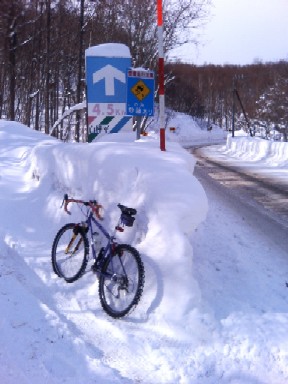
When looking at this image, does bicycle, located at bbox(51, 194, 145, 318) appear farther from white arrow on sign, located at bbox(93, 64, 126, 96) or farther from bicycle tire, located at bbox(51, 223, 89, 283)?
white arrow on sign, located at bbox(93, 64, 126, 96)

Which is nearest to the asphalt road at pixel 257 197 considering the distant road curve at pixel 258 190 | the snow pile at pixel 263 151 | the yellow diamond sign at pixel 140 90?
the distant road curve at pixel 258 190

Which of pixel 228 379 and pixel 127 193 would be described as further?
pixel 127 193

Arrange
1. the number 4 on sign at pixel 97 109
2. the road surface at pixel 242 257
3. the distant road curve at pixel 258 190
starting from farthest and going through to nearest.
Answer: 1. the distant road curve at pixel 258 190
2. the number 4 on sign at pixel 97 109
3. the road surface at pixel 242 257

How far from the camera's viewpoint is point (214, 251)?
5.65 m

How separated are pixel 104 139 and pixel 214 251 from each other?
3475 mm

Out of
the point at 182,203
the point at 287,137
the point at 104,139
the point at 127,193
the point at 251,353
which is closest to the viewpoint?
the point at 251,353

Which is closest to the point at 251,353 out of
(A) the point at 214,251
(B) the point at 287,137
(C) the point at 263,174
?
(A) the point at 214,251

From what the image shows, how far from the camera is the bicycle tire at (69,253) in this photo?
5.05 m

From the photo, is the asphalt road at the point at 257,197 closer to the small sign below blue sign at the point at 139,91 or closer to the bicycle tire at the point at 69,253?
the small sign below blue sign at the point at 139,91

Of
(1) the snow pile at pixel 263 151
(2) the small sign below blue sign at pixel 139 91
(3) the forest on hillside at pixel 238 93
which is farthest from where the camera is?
(3) the forest on hillside at pixel 238 93

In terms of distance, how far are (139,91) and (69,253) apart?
2.86 meters

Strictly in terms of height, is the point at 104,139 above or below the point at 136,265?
above

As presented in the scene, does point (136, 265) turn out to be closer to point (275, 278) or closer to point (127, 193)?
point (127, 193)

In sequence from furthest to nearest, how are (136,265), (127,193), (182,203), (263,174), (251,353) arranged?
(263,174)
(127,193)
(182,203)
(136,265)
(251,353)
